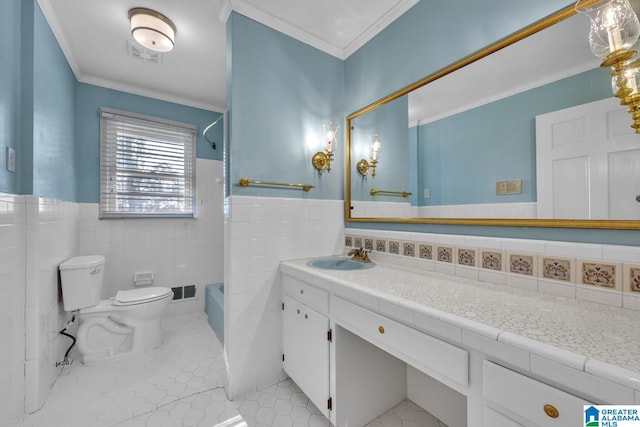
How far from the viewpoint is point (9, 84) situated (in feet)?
4.50

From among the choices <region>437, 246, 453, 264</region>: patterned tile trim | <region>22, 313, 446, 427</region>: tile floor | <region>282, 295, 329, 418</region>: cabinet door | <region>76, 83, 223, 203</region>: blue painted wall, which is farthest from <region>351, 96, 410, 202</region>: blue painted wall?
<region>76, 83, 223, 203</region>: blue painted wall

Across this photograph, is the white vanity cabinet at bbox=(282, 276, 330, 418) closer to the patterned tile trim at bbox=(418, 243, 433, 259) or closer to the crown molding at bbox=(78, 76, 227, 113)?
the patterned tile trim at bbox=(418, 243, 433, 259)

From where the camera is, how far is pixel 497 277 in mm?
1179

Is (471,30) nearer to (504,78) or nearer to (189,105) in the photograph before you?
(504,78)

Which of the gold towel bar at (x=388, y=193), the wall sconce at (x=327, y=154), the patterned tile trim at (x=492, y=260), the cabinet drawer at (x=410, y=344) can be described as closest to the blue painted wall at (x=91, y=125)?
the wall sconce at (x=327, y=154)

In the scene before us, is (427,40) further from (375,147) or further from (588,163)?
(588,163)

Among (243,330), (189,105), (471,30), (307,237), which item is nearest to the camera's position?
(471,30)

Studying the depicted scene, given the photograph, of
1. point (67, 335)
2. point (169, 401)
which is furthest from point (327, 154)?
point (67, 335)

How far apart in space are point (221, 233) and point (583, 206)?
3097 millimetres

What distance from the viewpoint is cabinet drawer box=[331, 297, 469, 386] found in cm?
80

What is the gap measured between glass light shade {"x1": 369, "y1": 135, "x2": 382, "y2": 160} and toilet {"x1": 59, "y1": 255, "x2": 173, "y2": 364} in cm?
210

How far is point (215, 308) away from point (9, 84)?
2.07 meters

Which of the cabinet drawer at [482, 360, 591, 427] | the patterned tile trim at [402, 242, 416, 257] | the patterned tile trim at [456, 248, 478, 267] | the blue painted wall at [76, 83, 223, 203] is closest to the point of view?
the cabinet drawer at [482, 360, 591, 427]

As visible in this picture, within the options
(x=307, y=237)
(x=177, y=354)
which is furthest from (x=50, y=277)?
(x=307, y=237)
